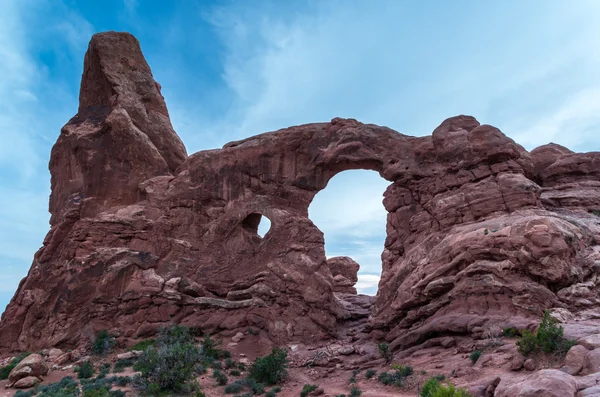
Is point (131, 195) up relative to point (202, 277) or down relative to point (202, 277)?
up

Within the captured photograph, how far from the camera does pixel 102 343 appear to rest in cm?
2059

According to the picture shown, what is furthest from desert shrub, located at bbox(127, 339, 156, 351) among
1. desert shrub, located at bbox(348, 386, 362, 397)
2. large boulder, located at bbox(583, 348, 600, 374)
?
large boulder, located at bbox(583, 348, 600, 374)

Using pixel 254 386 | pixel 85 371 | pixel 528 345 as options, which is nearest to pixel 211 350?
pixel 254 386

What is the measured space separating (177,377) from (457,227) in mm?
13996

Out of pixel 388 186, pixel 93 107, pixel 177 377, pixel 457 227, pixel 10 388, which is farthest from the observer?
pixel 93 107

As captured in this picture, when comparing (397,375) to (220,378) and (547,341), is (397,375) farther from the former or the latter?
(220,378)

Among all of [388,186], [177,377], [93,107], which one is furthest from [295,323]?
[93,107]

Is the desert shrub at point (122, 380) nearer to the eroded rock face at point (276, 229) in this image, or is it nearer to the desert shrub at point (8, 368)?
the eroded rock face at point (276, 229)

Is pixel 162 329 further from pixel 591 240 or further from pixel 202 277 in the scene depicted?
pixel 591 240

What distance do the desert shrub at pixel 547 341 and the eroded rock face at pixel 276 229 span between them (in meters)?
3.40

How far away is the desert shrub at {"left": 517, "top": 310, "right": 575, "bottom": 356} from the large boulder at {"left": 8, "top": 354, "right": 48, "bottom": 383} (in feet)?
61.7

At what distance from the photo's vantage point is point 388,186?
24609 mm

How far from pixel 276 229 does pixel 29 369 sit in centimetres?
1348

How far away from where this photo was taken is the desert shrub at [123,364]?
1830 cm
